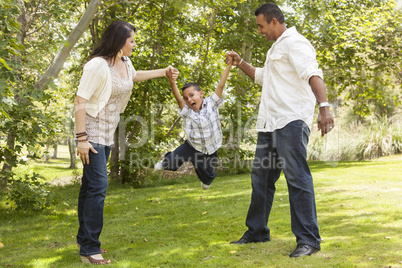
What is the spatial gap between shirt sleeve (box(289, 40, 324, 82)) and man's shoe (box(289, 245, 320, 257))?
1.48m

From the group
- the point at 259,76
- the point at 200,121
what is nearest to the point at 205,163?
the point at 200,121

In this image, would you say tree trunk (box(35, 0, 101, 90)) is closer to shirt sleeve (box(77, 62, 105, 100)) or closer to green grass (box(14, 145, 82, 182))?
green grass (box(14, 145, 82, 182))

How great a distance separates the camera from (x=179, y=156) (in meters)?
5.31

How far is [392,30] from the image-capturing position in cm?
1380

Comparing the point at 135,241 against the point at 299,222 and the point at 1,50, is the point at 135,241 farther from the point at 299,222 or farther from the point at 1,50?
the point at 1,50

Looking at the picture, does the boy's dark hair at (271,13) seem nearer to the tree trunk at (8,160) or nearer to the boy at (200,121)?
the boy at (200,121)

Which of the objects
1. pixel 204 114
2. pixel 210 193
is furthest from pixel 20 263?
pixel 210 193

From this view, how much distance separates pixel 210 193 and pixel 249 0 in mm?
6876

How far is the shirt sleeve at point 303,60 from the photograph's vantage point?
3.44 meters

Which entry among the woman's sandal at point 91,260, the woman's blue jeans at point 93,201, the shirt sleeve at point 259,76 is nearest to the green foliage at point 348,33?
the shirt sleeve at point 259,76

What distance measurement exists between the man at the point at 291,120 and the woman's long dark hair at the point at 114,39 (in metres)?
1.31

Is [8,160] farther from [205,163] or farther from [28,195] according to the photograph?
[205,163]

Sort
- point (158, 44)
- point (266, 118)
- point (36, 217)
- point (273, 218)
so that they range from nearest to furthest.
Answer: point (266, 118) < point (273, 218) < point (36, 217) < point (158, 44)

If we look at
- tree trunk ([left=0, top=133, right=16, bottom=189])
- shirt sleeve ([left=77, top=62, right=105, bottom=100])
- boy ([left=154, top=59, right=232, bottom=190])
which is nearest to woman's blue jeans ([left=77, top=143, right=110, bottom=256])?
shirt sleeve ([left=77, top=62, right=105, bottom=100])
